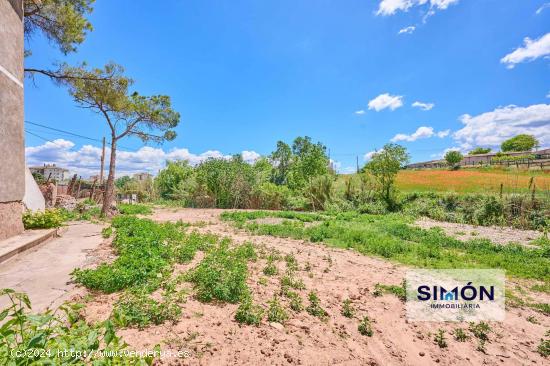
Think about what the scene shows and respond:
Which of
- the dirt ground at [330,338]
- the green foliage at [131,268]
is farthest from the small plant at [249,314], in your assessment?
the green foliage at [131,268]

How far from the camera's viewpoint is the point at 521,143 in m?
58.4

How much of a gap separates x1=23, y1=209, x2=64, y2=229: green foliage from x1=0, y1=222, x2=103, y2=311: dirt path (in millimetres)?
412

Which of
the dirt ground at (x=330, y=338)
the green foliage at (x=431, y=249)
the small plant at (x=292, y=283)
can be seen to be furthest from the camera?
→ the green foliage at (x=431, y=249)

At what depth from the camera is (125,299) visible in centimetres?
328

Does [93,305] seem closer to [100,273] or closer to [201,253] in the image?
[100,273]

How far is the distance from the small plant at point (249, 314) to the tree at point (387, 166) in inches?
568

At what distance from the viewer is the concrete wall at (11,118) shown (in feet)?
17.7

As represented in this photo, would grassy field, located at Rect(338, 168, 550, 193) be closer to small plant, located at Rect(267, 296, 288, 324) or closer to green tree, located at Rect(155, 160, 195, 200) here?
green tree, located at Rect(155, 160, 195, 200)

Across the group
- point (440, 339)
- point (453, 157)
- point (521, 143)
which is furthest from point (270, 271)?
point (521, 143)

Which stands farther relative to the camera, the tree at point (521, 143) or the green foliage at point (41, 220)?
the tree at point (521, 143)

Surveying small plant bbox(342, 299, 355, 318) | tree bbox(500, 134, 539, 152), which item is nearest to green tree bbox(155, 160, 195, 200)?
small plant bbox(342, 299, 355, 318)

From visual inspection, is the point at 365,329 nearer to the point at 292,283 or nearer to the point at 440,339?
the point at 440,339

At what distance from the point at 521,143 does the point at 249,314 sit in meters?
77.3

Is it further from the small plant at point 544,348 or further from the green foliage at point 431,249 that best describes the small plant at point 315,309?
the small plant at point 544,348
